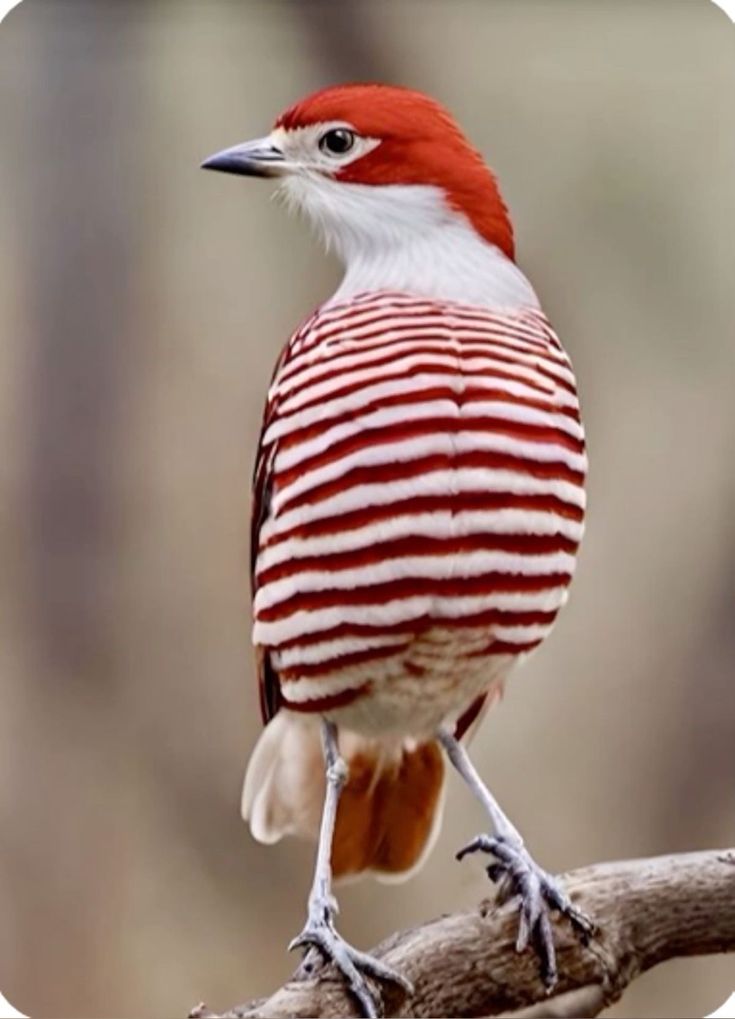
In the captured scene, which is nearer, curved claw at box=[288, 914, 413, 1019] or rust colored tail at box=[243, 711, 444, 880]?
curved claw at box=[288, 914, 413, 1019]

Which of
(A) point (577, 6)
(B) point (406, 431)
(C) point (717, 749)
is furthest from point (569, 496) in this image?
(A) point (577, 6)

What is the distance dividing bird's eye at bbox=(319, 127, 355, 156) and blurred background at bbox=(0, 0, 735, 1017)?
0.21 ft

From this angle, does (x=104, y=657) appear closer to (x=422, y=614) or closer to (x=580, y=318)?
(x=422, y=614)

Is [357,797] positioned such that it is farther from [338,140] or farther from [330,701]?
[338,140]

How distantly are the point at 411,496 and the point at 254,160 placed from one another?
266 millimetres

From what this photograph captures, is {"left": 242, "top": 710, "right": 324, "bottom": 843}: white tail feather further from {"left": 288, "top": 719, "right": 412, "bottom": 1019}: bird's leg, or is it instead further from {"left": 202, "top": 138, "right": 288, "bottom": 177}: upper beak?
{"left": 202, "top": 138, "right": 288, "bottom": 177}: upper beak

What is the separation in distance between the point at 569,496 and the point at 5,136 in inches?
18.9

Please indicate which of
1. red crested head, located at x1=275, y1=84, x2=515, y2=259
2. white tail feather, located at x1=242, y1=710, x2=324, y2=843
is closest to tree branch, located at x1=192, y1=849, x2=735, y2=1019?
white tail feather, located at x1=242, y1=710, x2=324, y2=843

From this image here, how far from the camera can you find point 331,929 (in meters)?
1.02

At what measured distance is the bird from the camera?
100 cm

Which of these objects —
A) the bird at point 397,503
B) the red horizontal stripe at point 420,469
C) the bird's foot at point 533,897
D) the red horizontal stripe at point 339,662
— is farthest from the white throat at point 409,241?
the bird's foot at point 533,897

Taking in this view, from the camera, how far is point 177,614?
1106mm

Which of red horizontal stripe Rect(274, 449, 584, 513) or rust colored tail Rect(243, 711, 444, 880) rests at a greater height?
red horizontal stripe Rect(274, 449, 584, 513)

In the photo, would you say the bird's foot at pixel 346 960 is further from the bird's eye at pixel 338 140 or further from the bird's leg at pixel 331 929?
the bird's eye at pixel 338 140
